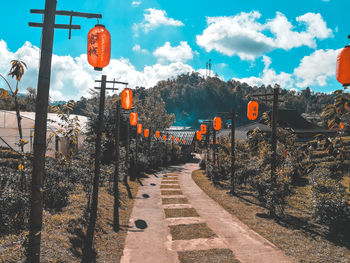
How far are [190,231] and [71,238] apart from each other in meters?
3.64

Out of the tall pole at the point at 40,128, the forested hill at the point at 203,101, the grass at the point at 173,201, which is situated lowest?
the grass at the point at 173,201

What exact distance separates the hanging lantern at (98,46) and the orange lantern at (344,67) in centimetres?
458

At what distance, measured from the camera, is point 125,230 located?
7.91 metres

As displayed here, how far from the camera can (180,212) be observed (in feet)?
33.1

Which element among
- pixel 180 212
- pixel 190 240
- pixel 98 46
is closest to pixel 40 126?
pixel 98 46

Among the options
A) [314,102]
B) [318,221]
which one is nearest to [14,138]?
[318,221]

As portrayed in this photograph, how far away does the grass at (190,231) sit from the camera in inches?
294

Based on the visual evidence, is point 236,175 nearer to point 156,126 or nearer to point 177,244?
point 177,244

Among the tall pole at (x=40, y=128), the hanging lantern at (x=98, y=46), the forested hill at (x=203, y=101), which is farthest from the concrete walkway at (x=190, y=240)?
the forested hill at (x=203, y=101)

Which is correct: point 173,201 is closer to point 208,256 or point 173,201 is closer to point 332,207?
point 208,256

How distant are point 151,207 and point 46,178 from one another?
4.65 meters

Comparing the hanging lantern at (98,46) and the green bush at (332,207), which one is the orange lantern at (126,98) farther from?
the green bush at (332,207)

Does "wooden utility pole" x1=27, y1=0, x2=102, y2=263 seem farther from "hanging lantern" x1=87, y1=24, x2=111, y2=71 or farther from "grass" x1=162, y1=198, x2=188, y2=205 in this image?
"grass" x1=162, y1=198, x2=188, y2=205

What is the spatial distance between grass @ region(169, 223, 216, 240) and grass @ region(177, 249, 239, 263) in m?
1.01
